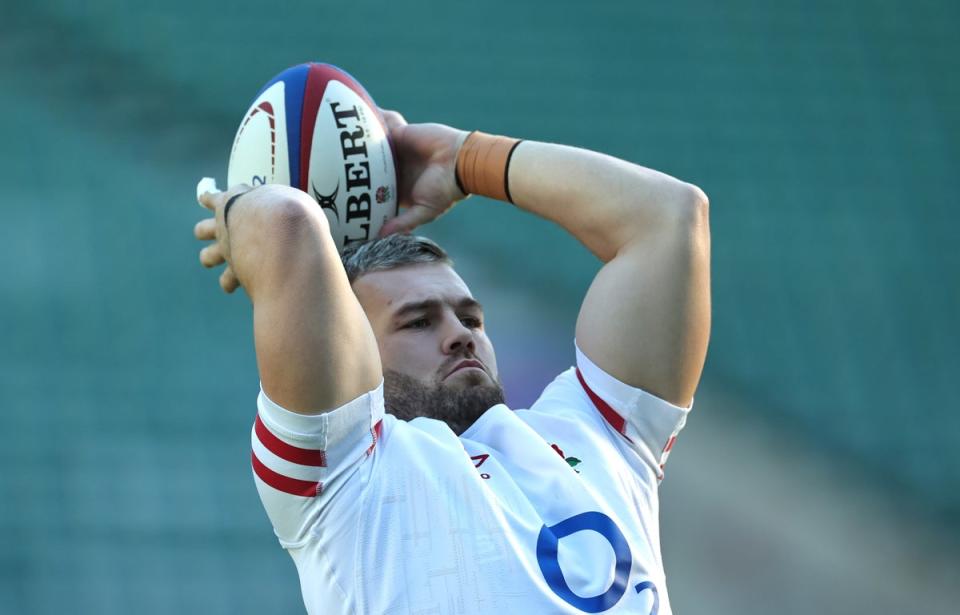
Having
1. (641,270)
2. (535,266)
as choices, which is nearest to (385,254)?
(641,270)

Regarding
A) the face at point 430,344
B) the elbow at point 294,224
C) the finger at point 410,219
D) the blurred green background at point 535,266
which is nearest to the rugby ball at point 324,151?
the finger at point 410,219

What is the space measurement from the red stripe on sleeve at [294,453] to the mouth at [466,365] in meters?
0.45

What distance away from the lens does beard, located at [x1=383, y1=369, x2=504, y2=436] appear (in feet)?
7.61

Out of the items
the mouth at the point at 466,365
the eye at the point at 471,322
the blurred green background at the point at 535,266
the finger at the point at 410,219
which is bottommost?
the blurred green background at the point at 535,266

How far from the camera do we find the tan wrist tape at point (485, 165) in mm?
2568

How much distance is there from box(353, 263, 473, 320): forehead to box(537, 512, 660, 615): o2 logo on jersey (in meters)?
0.62

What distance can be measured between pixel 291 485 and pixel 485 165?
93 cm

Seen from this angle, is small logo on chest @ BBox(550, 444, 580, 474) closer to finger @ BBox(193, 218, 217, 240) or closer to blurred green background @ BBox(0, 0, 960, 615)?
finger @ BBox(193, 218, 217, 240)

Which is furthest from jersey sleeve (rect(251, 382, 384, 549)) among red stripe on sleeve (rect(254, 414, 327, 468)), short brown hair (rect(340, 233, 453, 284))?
short brown hair (rect(340, 233, 453, 284))

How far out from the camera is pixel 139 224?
5961mm

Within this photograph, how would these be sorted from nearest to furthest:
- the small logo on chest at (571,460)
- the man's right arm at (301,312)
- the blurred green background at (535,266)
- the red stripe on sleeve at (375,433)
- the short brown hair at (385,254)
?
the man's right arm at (301,312), the red stripe on sleeve at (375,433), the small logo on chest at (571,460), the short brown hair at (385,254), the blurred green background at (535,266)

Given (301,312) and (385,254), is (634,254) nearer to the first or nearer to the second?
(385,254)

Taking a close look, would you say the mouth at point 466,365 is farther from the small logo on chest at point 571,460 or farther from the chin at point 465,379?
→ the small logo on chest at point 571,460

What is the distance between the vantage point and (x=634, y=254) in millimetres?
2299
